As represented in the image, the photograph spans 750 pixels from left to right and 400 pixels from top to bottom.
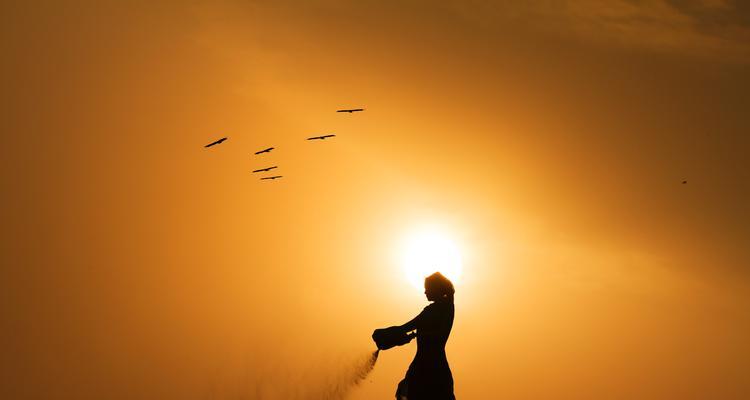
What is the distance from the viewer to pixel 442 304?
69.4 feet

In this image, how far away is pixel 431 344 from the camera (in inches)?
832

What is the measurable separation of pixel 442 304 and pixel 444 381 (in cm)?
155

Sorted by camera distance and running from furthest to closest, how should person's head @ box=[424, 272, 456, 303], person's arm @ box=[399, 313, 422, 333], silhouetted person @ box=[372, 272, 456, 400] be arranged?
person's head @ box=[424, 272, 456, 303]
silhouetted person @ box=[372, 272, 456, 400]
person's arm @ box=[399, 313, 422, 333]

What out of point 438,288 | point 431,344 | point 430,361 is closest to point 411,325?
point 431,344

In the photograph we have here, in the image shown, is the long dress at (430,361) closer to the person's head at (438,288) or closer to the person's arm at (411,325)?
the person's arm at (411,325)

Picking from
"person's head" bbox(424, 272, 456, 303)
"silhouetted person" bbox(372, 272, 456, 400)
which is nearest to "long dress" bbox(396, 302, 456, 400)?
"silhouetted person" bbox(372, 272, 456, 400)

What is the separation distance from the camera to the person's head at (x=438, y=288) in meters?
21.2

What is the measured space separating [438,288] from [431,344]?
1150 mm

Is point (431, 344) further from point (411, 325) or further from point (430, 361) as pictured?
point (411, 325)

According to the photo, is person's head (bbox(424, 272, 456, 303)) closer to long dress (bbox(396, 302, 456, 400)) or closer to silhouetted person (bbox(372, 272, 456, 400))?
silhouetted person (bbox(372, 272, 456, 400))

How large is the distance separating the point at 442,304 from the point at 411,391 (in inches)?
73.5

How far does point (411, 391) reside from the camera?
20938mm

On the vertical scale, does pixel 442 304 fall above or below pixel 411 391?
above

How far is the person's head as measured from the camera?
69.5 ft
